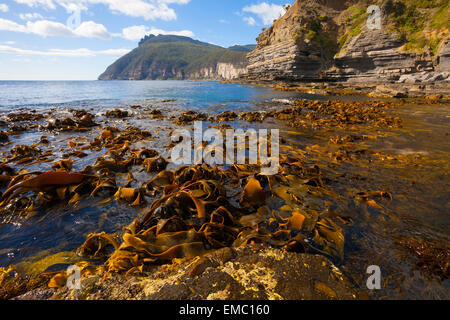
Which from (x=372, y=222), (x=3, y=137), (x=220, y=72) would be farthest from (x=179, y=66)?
(x=372, y=222)

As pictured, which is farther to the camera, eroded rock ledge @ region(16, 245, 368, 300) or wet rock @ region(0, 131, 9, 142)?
wet rock @ region(0, 131, 9, 142)

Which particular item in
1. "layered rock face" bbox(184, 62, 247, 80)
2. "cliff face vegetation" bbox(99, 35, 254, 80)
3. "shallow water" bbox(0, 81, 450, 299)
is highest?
"cliff face vegetation" bbox(99, 35, 254, 80)

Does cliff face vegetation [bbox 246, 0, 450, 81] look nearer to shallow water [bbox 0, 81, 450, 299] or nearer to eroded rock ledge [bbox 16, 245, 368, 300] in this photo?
shallow water [bbox 0, 81, 450, 299]

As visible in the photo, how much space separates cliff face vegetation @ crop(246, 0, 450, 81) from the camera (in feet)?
84.9

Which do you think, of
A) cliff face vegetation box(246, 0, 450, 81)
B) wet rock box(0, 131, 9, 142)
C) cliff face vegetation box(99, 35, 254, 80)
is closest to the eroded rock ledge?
wet rock box(0, 131, 9, 142)

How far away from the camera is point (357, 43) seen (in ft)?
104

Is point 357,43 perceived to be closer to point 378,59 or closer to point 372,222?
point 378,59

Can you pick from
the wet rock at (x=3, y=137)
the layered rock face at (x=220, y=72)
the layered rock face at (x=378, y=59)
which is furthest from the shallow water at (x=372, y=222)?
the layered rock face at (x=220, y=72)

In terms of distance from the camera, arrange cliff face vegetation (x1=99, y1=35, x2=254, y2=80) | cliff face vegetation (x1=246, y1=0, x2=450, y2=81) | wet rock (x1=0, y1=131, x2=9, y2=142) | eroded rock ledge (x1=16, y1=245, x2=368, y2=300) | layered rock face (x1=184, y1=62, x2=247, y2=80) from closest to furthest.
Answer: eroded rock ledge (x1=16, y1=245, x2=368, y2=300) → wet rock (x1=0, y1=131, x2=9, y2=142) → cliff face vegetation (x1=246, y1=0, x2=450, y2=81) → layered rock face (x1=184, y1=62, x2=247, y2=80) → cliff face vegetation (x1=99, y1=35, x2=254, y2=80)

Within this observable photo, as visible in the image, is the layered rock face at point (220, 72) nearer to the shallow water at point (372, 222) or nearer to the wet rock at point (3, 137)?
the wet rock at point (3, 137)

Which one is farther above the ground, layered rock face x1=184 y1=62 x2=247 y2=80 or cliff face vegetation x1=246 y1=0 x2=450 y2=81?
layered rock face x1=184 y1=62 x2=247 y2=80

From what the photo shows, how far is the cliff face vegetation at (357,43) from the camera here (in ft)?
84.9

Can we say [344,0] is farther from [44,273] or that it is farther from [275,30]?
[44,273]
